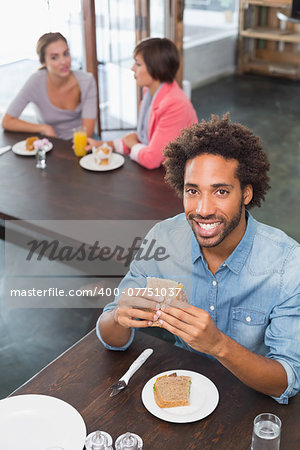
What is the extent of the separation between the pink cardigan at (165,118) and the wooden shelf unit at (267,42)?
4.39 m

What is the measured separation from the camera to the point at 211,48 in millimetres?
7215

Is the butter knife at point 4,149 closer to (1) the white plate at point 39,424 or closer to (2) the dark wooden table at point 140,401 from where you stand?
A: (2) the dark wooden table at point 140,401

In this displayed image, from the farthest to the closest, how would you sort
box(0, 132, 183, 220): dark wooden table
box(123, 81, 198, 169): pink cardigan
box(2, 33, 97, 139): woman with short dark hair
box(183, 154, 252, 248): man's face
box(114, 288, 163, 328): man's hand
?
box(2, 33, 97, 139): woman with short dark hair < box(123, 81, 198, 169): pink cardigan < box(0, 132, 183, 220): dark wooden table < box(183, 154, 252, 248): man's face < box(114, 288, 163, 328): man's hand

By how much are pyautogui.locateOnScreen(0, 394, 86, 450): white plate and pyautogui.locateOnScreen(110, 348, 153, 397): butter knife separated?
123 mm

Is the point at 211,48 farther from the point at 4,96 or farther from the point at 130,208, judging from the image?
the point at 130,208

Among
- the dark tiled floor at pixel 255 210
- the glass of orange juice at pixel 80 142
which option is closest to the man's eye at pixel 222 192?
the dark tiled floor at pixel 255 210

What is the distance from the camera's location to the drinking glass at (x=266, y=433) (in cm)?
122

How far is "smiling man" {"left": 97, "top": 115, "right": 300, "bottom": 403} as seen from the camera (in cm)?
153

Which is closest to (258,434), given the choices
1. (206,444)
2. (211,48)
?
(206,444)

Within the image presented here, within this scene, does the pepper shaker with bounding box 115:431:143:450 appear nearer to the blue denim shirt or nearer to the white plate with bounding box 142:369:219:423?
the white plate with bounding box 142:369:219:423

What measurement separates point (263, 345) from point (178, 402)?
15.5 inches

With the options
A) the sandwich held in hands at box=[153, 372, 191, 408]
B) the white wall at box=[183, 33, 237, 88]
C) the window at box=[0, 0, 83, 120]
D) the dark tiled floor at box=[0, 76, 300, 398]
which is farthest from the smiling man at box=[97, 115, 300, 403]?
the white wall at box=[183, 33, 237, 88]

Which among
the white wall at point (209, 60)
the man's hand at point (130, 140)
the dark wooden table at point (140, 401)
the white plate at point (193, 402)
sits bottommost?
the white wall at point (209, 60)

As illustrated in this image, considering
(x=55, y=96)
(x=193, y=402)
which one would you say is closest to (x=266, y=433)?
(x=193, y=402)
